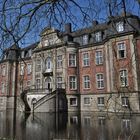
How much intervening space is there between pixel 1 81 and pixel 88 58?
18.9 m

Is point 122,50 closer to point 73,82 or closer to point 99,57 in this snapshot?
point 99,57

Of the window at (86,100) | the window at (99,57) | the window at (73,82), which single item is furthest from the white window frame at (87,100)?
the window at (99,57)

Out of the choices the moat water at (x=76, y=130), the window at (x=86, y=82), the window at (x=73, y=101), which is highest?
the window at (x=86, y=82)

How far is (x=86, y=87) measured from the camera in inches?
1175

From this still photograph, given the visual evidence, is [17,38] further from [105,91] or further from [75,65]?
[75,65]

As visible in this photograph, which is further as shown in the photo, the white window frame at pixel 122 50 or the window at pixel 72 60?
the window at pixel 72 60

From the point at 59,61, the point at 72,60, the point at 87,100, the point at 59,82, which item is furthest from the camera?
the point at 59,61

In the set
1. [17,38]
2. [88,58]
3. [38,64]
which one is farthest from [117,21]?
[38,64]

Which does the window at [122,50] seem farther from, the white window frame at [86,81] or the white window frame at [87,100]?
the white window frame at [87,100]

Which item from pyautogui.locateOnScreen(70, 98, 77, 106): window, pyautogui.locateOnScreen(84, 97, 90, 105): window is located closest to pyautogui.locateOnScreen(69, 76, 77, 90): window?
pyautogui.locateOnScreen(70, 98, 77, 106): window

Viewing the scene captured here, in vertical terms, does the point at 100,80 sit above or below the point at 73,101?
above

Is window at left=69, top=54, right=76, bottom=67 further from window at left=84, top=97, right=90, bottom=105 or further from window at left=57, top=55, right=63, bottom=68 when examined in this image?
window at left=84, top=97, right=90, bottom=105

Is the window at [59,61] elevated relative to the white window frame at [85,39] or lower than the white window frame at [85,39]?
lower

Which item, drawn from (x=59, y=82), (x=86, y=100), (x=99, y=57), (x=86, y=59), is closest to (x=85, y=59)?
(x=86, y=59)
